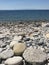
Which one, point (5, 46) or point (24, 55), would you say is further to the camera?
point (5, 46)

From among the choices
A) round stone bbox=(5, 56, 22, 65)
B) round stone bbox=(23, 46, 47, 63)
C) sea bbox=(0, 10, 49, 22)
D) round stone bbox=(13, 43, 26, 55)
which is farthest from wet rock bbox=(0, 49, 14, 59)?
sea bbox=(0, 10, 49, 22)

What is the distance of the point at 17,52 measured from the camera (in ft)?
18.3

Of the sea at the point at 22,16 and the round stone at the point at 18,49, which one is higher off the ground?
the round stone at the point at 18,49

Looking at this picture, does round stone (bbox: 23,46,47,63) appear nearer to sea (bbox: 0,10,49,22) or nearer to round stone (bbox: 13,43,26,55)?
round stone (bbox: 13,43,26,55)

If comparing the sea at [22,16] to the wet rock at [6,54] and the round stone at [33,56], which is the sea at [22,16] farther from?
the round stone at [33,56]

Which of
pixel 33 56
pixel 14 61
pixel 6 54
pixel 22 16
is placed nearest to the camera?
pixel 14 61

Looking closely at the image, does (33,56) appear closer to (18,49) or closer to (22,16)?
(18,49)

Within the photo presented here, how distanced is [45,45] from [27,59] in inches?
62.7

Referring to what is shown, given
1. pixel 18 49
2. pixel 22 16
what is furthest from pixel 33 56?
pixel 22 16

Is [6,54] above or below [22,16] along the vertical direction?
above

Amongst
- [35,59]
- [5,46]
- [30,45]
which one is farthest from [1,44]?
[35,59]

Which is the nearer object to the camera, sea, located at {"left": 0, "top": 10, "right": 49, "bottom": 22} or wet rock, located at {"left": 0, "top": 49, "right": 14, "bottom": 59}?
wet rock, located at {"left": 0, "top": 49, "right": 14, "bottom": 59}

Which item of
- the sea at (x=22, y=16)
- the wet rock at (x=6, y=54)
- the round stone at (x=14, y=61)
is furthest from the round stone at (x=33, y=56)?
the sea at (x=22, y=16)

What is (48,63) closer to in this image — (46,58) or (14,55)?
(46,58)
